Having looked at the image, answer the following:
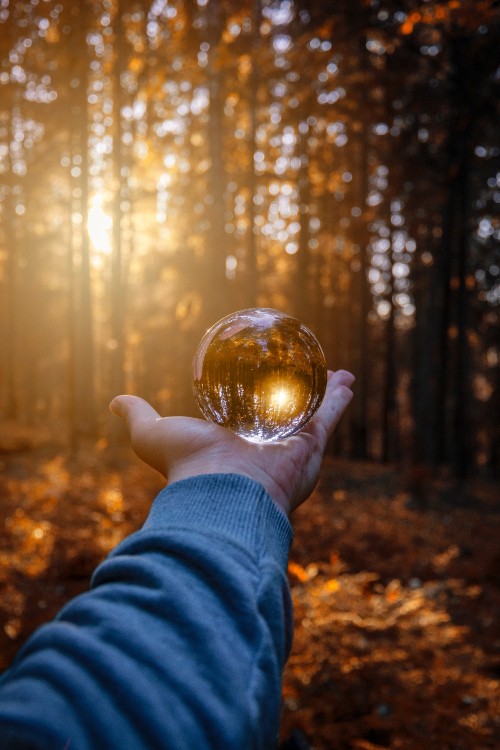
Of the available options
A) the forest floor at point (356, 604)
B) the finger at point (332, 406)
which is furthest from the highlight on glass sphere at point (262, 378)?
the forest floor at point (356, 604)

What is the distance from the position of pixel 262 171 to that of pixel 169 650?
14.4 meters

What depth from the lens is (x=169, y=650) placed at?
0.98m

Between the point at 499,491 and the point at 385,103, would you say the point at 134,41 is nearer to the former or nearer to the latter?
the point at 385,103

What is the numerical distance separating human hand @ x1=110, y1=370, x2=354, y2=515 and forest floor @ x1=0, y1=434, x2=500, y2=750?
5.64 ft

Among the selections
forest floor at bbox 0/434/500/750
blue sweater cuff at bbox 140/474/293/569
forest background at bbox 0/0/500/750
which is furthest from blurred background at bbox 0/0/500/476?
blue sweater cuff at bbox 140/474/293/569

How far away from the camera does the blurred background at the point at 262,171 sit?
9.91m

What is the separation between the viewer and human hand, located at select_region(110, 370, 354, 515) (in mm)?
1805

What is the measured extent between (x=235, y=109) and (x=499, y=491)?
13838mm

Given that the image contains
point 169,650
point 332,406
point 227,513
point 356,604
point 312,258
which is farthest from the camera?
point 312,258

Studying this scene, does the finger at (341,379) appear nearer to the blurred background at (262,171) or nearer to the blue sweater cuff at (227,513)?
the blue sweater cuff at (227,513)

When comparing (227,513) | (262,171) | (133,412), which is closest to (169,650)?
(227,513)

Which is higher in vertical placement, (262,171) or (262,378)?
(262,171)

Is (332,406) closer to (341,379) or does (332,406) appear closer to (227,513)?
(341,379)

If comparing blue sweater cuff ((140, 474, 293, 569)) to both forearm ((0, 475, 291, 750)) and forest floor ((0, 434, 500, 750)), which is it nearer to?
forearm ((0, 475, 291, 750))
